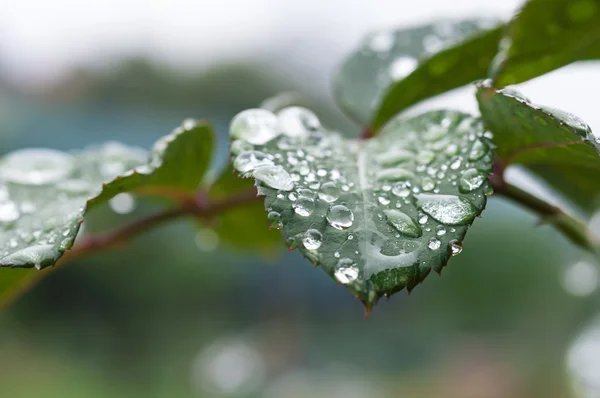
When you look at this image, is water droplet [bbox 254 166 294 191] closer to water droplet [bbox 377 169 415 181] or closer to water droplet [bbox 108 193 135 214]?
water droplet [bbox 377 169 415 181]

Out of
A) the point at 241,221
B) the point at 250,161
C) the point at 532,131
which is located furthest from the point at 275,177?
the point at 241,221

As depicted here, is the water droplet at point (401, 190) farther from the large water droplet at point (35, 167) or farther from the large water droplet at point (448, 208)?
the large water droplet at point (35, 167)

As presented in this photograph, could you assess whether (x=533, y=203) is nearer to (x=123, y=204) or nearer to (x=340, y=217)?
(x=340, y=217)

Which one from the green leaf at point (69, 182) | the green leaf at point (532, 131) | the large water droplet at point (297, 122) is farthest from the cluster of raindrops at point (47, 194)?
the green leaf at point (532, 131)

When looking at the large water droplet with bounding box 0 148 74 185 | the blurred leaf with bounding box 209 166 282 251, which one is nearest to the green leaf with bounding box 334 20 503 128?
the blurred leaf with bounding box 209 166 282 251

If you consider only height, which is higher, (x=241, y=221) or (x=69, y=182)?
(x=69, y=182)

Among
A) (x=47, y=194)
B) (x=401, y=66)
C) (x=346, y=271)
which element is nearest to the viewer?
(x=346, y=271)

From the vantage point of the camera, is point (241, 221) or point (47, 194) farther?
point (241, 221)
